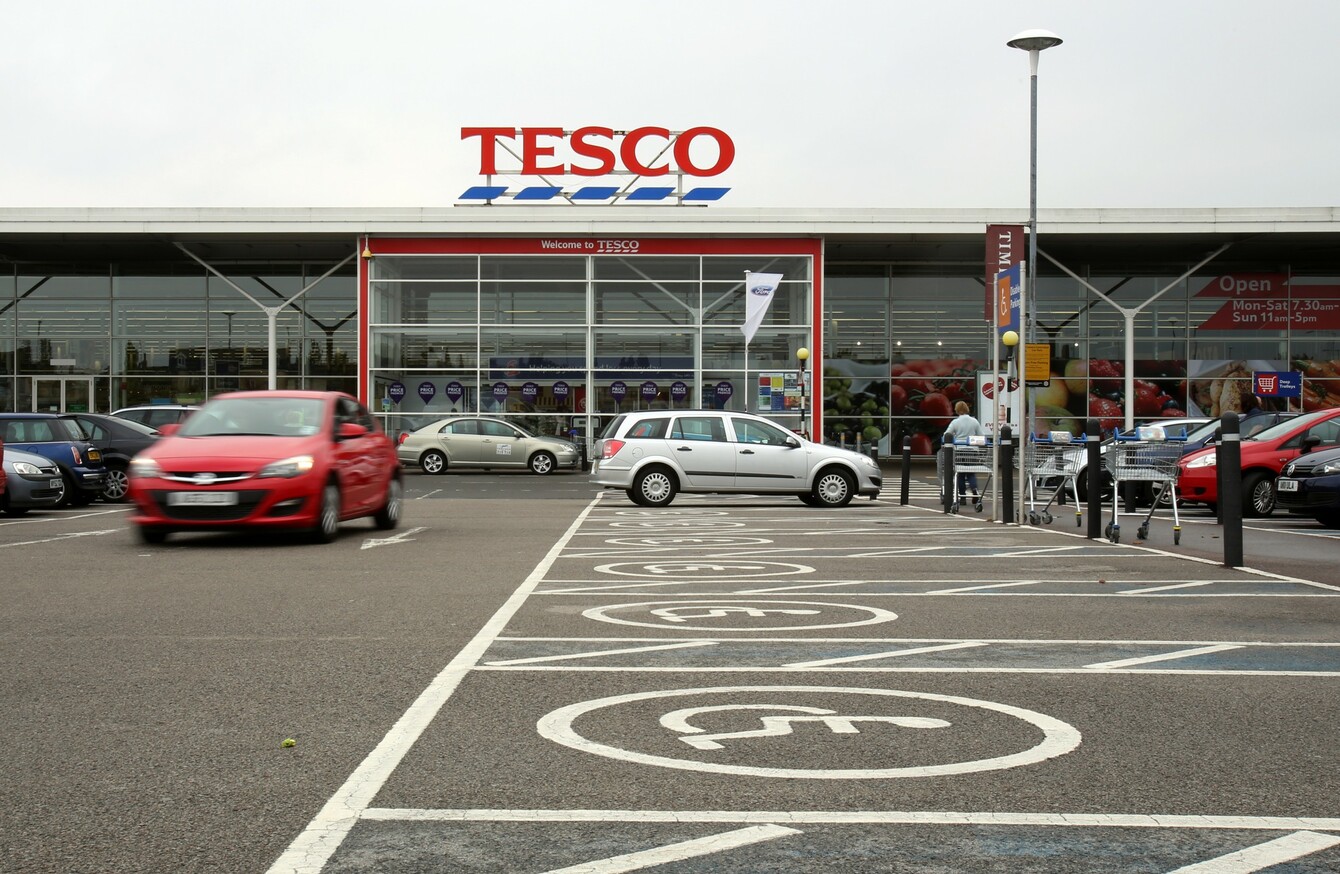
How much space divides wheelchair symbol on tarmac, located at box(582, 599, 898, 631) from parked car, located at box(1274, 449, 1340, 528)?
9658 mm

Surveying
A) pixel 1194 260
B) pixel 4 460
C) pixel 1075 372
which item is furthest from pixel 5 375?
pixel 1194 260

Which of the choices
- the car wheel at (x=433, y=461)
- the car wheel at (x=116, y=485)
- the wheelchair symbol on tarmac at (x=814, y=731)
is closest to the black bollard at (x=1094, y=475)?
the wheelchair symbol on tarmac at (x=814, y=731)

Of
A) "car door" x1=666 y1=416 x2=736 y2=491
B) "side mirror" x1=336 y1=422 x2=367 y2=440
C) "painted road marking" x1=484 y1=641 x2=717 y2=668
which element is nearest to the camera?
"painted road marking" x1=484 y1=641 x2=717 y2=668

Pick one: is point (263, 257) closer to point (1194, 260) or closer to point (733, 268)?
point (733, 268)

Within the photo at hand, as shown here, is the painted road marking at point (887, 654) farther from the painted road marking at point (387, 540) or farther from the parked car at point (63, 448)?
the parked car at point (63, 448)

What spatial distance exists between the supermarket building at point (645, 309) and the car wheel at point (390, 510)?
22447 millimetres

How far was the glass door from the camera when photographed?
4209cm

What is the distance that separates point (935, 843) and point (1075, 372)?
38.8 metres

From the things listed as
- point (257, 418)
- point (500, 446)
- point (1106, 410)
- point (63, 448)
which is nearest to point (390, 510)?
point (257, 418)

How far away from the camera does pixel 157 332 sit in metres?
42.3

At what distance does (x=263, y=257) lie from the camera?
4206cm

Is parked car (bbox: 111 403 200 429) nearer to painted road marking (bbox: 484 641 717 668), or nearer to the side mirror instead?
the side mirror

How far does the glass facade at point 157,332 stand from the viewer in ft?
137

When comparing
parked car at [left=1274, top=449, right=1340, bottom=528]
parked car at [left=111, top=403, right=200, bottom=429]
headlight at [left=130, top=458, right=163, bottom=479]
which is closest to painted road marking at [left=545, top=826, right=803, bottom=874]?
headlight at [left=130, top=458, right=163, bottom=479]
